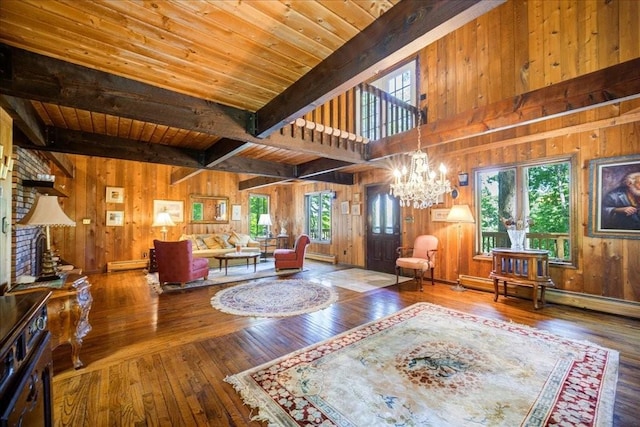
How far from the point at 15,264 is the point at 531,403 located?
15.8ft

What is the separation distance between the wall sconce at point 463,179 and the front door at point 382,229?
148 cm

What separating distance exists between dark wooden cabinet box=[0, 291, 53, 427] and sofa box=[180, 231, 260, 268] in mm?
5633

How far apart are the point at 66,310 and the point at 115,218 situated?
5387 millimetres

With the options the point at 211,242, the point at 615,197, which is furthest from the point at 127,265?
the point at 615,197

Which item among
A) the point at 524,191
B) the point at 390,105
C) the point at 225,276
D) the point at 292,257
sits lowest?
the point at 225,276

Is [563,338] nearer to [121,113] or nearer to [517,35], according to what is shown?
[517,35]

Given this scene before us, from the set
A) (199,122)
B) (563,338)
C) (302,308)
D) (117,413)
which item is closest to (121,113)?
(199,122)

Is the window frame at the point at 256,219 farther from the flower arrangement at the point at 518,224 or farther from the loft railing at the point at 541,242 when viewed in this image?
the flower arrangement at the point at 518,224

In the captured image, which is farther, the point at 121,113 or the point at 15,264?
the point at 15,264

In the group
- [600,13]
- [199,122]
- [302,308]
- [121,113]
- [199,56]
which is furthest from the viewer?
[302,308]

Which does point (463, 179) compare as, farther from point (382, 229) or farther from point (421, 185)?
point (382, 229)

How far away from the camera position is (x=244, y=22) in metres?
1.70

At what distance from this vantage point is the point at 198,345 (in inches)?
105

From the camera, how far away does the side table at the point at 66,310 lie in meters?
2.15
